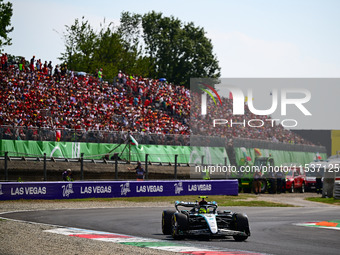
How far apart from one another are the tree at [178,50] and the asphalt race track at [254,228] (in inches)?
2347

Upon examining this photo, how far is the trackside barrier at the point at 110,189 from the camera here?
26.2m

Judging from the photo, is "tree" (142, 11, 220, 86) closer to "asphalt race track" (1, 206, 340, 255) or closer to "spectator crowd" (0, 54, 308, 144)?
"spectator crowd" (0, 54, 308, 144)

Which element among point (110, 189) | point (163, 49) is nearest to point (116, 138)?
point (110, 189)

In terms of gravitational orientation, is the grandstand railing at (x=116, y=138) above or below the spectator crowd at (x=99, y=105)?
below

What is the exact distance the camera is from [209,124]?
150ft

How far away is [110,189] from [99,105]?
11.8 metres

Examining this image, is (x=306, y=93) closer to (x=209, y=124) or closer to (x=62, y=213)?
(x=209, y=124)

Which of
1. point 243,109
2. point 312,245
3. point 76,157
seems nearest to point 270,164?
point 243,109

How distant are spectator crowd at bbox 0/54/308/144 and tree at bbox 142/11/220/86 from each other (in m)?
31.6

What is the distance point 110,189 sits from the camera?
29609 mm

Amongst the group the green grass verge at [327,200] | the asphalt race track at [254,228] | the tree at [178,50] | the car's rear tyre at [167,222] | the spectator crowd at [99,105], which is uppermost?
the tree at [178,50]

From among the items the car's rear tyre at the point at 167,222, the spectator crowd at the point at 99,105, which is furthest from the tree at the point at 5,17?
the car's rear tyre at the point at 167,222

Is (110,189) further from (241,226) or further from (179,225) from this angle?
(241,226)

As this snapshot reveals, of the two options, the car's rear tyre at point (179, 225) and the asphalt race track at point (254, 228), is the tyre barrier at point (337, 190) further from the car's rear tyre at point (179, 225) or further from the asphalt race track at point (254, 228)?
the car's rear tyre at point (179, 225)
